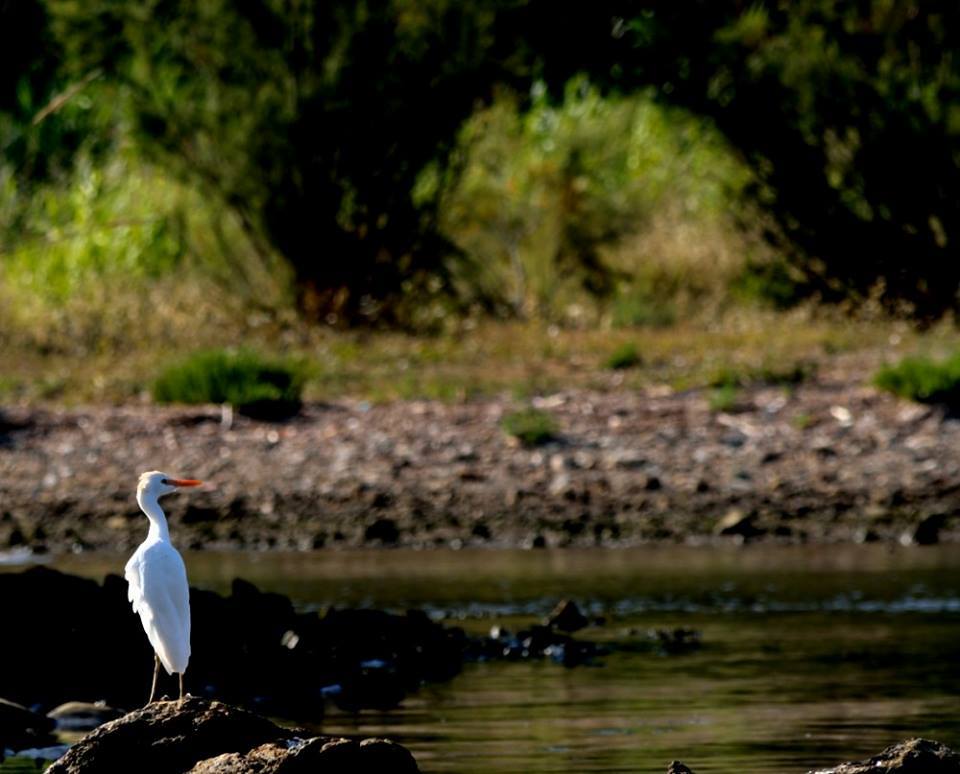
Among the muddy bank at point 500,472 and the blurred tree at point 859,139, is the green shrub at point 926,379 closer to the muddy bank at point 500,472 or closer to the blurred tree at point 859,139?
the muddy bank at point 500,472

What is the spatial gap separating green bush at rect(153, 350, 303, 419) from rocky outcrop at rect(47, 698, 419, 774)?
11.1m

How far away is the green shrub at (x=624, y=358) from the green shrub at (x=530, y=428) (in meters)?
2.41

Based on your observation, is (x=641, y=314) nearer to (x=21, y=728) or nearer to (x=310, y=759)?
(x=21, y=728)

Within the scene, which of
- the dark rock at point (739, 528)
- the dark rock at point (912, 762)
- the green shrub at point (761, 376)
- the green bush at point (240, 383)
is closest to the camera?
the dark rock at point (912, 762)

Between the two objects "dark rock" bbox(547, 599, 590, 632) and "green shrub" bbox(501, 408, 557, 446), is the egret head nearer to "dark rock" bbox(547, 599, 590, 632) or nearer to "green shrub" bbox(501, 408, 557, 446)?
"dark rock" bbox(547, 599, 590, 632)

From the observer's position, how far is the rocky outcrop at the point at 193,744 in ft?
23.6

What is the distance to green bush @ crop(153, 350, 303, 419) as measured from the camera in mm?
18641

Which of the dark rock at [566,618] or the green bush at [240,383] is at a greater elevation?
the green bush at [240,383]

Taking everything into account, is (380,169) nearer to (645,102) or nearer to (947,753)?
(645,102)

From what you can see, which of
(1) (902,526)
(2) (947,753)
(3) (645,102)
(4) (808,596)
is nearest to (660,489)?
(1) (902,526)

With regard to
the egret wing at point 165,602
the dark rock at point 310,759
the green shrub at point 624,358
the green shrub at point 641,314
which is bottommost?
the dark rock at point 310,759

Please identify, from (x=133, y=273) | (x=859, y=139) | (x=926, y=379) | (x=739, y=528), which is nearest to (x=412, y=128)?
(x=133, y=273)

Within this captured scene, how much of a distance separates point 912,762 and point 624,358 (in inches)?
523

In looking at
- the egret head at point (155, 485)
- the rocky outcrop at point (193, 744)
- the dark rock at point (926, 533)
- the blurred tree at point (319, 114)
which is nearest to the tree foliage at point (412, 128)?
the blurred tree at point (319, 114)
